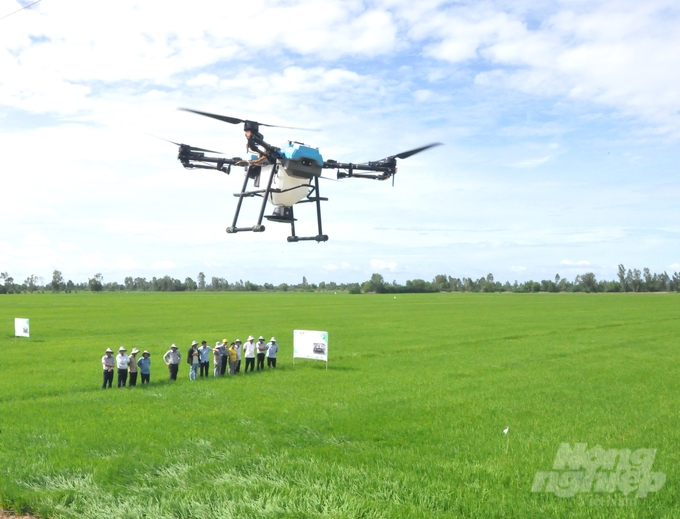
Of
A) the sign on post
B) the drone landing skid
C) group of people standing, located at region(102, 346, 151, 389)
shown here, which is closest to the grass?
the sign on post

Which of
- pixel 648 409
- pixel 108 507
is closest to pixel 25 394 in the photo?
pixel 108 507

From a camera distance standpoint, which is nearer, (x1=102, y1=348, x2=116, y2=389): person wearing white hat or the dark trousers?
(x1=102, y1=348, x2=116, y2=389): person wearing white hat

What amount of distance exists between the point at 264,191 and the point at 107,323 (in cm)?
5306

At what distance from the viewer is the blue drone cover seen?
14.0 metres

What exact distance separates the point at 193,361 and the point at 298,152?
15743 mm

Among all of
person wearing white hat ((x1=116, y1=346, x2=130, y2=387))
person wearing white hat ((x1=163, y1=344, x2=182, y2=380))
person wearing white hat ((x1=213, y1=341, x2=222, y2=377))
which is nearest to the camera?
person wearing white hat ((x1=116, y1=346, x2=130, y2=387))

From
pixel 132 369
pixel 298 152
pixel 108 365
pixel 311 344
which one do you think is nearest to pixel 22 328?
pixel 132 369

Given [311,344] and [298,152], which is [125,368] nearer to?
[311,344]

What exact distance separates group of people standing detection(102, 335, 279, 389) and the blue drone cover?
566 inches

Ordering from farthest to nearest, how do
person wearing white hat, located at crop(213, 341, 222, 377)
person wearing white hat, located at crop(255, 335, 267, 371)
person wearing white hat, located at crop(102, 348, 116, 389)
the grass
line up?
person wearing white hat, located at crop(255, 335, 267, 371) < person wearing white hat, located at crop(213, 341, 222, 377) < person wearing white hat, located at crop(102, 348, 116, 389) < the grass

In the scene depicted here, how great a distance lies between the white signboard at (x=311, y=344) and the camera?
30750mm

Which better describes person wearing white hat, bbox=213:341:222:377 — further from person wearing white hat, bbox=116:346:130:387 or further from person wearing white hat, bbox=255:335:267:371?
person wearing white hat, bbox=116:346:130:387

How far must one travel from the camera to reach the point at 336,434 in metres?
17.6

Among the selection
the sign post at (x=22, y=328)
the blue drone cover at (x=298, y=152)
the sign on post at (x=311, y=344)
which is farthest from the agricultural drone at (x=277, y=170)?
the sign post at (x=22, y=328)
